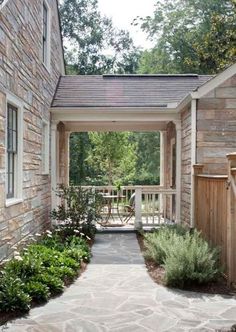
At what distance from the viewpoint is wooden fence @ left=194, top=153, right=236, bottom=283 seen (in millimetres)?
5906

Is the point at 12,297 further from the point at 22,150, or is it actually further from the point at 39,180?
the point at 39,180

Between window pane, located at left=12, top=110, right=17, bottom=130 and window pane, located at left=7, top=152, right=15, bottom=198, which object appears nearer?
window pane, located at left=7, top=152, right=15, bottom=198

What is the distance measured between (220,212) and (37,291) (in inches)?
123

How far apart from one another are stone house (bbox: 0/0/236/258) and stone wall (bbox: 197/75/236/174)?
22 mm

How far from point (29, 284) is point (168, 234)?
328 cm

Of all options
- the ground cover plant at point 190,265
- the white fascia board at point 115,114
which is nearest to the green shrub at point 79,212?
the white fascia board at point 115,114

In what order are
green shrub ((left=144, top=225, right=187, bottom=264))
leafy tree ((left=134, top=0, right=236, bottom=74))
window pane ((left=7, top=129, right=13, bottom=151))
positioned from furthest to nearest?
leafy tree ((left=134, top=0, right=236, bottom=74)) < green shrub ((left=144, top=225, right=187, bottom=264)) < window pane ((left=7, top=129, right=13, bottom=151))

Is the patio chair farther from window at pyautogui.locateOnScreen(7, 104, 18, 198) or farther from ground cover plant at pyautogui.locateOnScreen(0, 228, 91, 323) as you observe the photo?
window at pyautogui.locateOnScreen(7, 104, 18, 198)

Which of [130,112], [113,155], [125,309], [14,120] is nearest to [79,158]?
[113,155]

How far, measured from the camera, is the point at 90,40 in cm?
3123

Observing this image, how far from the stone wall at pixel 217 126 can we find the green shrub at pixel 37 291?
500 cm

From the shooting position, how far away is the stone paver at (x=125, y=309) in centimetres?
436

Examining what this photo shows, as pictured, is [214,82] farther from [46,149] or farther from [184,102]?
[46,149]

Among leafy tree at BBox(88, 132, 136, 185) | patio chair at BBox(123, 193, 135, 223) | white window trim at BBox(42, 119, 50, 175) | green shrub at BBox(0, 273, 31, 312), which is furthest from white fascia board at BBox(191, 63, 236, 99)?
leafy tree at BBox(88, 132, 136, 185)
